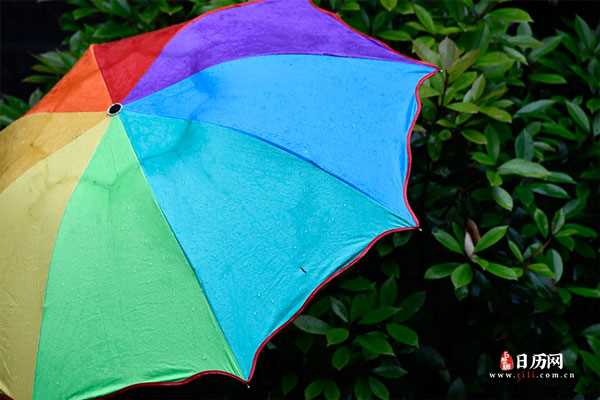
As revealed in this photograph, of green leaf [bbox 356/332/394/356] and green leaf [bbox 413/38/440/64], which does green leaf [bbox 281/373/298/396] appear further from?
green leaf [bbox 413/38/440/64]

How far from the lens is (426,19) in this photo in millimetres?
2664

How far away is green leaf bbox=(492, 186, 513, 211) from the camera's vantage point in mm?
2387

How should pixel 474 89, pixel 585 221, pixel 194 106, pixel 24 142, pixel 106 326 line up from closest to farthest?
pixel 106 326 → pixel 194 106 → pixel 24 142 → pixel 474 89 → pixel 585 221

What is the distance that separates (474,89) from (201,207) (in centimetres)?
104

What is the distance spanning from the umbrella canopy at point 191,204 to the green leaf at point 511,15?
70 cm

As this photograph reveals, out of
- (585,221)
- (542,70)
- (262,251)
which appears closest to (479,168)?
(585,221)

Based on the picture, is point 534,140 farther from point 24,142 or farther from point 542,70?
point 24,142

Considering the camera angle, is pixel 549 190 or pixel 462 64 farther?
pixel 549 190

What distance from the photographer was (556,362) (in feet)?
8.28

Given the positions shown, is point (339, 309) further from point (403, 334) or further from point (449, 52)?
point (449, 52)

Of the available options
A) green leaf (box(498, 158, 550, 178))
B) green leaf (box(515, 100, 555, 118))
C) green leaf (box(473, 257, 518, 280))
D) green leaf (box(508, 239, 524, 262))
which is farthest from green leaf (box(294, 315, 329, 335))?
green leaf (box(515, 100, 555, 118))

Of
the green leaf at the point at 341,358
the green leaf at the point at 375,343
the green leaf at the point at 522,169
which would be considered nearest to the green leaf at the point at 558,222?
the green leaf at the point at 522,169

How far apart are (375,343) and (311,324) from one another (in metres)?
0.19

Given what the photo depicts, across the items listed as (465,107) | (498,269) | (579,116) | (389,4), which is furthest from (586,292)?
(389,4)
